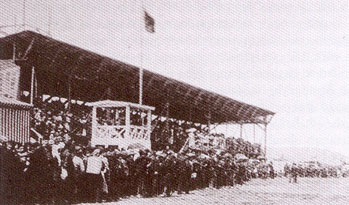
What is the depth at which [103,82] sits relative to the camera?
26422 millimetres

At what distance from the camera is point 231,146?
3800cm

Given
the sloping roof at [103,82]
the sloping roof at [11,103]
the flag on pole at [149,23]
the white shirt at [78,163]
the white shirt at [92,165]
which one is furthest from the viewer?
the flag on pole at [149,23]

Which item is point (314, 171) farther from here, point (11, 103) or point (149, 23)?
point (11, 103)

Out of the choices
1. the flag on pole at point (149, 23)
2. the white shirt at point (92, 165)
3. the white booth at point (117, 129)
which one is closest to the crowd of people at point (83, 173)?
the white shirt at point (92, 165)

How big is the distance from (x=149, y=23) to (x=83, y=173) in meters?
12.4

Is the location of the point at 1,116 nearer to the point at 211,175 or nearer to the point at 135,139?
the point at 135,139

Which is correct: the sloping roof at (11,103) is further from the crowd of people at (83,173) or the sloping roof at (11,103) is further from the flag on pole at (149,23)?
the flag on pole at (149,23)

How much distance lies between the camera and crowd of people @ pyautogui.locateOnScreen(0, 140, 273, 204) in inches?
→ 478

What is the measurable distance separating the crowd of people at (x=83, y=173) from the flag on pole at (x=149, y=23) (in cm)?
750

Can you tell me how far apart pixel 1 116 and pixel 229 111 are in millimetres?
23012

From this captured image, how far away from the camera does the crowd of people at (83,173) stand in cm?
1214

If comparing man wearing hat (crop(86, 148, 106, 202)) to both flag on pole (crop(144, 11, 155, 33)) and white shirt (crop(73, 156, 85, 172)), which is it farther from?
flag on pole (crop(144, 11, 155, 33))

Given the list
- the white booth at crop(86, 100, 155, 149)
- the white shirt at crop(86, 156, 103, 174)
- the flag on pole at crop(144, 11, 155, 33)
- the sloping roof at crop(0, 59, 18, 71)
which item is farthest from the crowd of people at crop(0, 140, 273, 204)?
the flag on pole at crop(144, 11, 155, 33)

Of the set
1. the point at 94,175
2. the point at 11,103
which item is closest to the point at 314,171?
the point at 11,103
